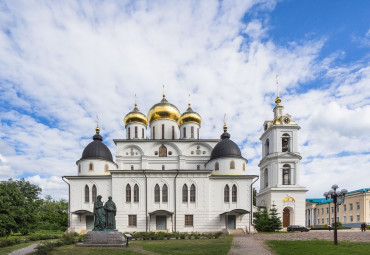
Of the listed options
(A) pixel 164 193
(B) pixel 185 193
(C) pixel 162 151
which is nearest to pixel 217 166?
(B) pixel 185 193

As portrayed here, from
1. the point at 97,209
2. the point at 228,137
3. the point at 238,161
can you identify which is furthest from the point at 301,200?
the point at 97,209

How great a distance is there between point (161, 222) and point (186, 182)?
423 cm

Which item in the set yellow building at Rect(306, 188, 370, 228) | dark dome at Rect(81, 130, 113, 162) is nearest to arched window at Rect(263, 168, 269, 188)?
dark dome at Rect(81, 130, 113, 162)

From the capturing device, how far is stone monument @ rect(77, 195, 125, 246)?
1399cm

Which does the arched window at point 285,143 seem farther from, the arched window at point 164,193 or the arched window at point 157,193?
the arched window at point 157,193

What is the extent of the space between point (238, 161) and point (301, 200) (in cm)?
750

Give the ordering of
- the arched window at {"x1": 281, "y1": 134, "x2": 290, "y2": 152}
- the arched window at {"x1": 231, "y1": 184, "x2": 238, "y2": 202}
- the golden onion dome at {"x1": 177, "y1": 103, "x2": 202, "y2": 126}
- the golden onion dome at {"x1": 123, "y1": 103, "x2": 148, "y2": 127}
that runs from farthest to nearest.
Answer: the golden onion dome at {"x1": 177, "y1": 103, "x2": 202, "y2": 126}, the golden onion dome at {"x1": 123, "y1": 103, "x2": 148, "y2": 127}, the arched window at {"x1": 281, "y1": 134, "x2": 290, "y2": 152}, the arched window at {"x1": 231, "y1": 184, "x2": 238, "y2": 202}

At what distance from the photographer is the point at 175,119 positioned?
33.6m

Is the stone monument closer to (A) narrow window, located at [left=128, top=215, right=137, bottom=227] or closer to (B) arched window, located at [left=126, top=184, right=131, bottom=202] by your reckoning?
(A) narrow window, located at [left=128, top=215, right=137, bottom=227]

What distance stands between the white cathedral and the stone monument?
409 inches

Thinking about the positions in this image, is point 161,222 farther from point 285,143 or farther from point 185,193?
point 285,143

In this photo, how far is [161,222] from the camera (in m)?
25.4

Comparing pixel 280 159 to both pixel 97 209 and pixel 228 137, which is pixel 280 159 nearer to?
pixel 228 137

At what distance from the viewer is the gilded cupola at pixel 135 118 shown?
108ft
